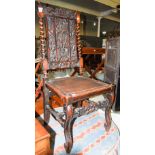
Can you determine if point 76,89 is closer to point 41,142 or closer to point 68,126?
point 68,126

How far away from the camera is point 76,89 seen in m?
1.34

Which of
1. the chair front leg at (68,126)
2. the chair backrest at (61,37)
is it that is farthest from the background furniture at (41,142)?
the chair backrest at (61,37)

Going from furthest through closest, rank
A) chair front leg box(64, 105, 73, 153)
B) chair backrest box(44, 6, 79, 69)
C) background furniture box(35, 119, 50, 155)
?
chair backrest box(44, 6, 79, 69) < chair front leg box(64, 105, 73, 153) < background furniture box(35, 119, 50, 155)

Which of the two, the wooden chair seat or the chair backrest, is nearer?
the wooden chair seat

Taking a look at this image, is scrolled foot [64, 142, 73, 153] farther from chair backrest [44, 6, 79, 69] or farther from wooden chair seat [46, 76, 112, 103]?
chair backrest [44, 6, 79, 69]

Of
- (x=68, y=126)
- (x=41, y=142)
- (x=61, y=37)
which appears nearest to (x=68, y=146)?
(x=68, y=126)

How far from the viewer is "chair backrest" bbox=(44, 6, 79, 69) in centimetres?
160

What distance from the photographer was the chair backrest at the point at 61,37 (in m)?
1.60

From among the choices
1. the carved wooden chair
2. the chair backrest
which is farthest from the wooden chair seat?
the chair backrest

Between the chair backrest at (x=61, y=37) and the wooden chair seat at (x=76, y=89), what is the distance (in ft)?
0.87
